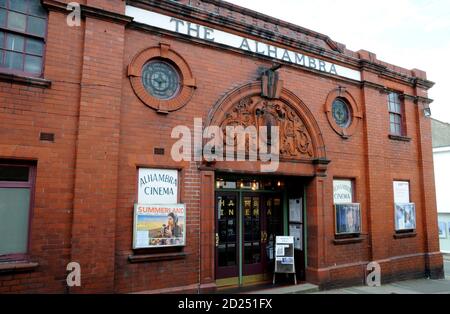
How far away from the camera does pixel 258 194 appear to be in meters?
9.02

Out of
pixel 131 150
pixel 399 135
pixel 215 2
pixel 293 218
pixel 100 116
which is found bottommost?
pixel 293 218

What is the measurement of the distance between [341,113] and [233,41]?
154 inches

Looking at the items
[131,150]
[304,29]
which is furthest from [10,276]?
[304,29]

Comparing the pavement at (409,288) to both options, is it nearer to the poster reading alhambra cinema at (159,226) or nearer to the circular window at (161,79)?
the poster reading alhambra cinema at (159,226)

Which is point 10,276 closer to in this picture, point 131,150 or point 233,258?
point 131,150

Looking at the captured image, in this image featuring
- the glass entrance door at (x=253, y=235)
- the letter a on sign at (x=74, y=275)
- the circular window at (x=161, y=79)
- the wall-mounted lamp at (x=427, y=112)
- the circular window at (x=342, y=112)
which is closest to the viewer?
the letter a on sign at (x=74, y=275)

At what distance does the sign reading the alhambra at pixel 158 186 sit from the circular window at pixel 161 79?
156 cm

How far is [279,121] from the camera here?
27.9ft

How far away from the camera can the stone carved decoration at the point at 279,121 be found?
7.96m

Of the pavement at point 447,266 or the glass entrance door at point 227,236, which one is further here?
the pavement at point 447,266

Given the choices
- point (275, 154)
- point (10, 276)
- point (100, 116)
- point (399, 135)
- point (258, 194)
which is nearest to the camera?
point (10, 276)

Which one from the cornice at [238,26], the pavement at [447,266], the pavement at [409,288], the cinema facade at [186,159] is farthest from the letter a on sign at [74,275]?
the pavement at [447,266]

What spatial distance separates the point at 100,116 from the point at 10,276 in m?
2.90

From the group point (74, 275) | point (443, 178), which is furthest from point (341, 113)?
point (443, 178)
